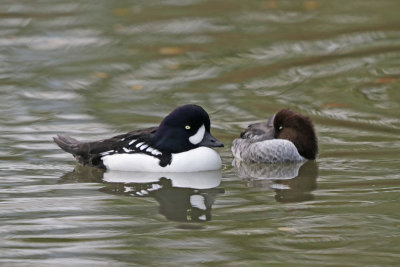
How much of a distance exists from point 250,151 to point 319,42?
5.51m

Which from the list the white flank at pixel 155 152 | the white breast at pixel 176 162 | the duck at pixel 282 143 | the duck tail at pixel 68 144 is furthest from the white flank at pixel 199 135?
the duck tail at pixel 68 144

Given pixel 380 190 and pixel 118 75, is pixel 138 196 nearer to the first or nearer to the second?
pixel 380 190

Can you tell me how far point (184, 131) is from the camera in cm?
1107

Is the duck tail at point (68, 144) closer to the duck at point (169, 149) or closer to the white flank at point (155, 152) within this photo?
the duck at point (169, 149)

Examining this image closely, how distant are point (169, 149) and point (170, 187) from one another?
29.3 inches

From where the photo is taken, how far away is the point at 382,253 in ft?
25.2

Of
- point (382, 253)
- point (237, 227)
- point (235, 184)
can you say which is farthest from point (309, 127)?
point (382, 253)

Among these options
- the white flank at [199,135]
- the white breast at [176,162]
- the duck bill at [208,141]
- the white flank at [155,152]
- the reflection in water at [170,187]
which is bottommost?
the reflection in water at [170,187]

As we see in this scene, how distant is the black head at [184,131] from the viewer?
1101cm

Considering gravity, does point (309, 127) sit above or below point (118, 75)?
below

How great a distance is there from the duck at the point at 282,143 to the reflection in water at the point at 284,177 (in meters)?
0.09

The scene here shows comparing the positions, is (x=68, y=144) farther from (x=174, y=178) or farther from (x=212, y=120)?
(x=212, y=120)

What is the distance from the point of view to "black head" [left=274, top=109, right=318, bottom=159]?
11.5 meters

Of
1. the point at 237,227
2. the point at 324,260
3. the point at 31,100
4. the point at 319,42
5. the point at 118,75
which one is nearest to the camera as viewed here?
the point at 324,260
